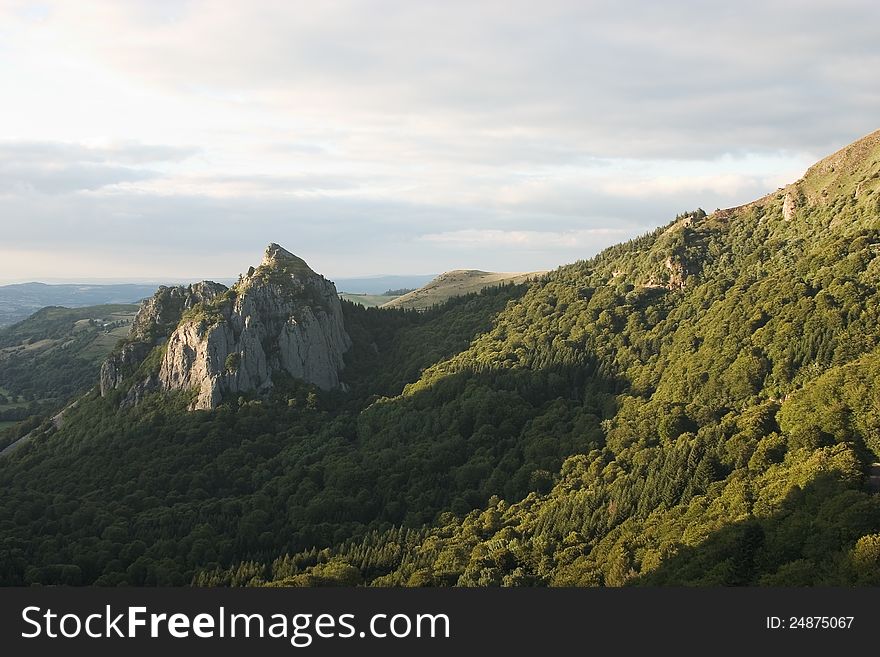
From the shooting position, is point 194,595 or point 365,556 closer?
point 194,595

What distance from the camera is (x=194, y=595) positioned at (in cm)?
6525

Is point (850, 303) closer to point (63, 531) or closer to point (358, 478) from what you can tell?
point (358, 478)

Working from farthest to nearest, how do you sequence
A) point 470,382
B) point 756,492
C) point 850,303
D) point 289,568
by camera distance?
point 470,382
point 850,303
point 289,568
point 756,492

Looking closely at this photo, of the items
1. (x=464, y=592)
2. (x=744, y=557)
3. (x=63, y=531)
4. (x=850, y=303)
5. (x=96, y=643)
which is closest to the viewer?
(x=96, y=643)

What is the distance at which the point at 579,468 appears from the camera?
136500 mm

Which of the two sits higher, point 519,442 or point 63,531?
point 519,442

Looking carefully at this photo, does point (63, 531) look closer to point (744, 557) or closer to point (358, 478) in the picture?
point (358, 478)

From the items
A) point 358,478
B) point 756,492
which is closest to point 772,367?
point 756,492

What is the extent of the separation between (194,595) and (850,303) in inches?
5115

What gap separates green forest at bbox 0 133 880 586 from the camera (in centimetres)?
9012

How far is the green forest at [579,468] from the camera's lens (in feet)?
296

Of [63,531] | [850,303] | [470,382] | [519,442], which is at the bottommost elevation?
[63,531]

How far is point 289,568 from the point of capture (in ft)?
398

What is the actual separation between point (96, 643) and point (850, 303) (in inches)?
5478
